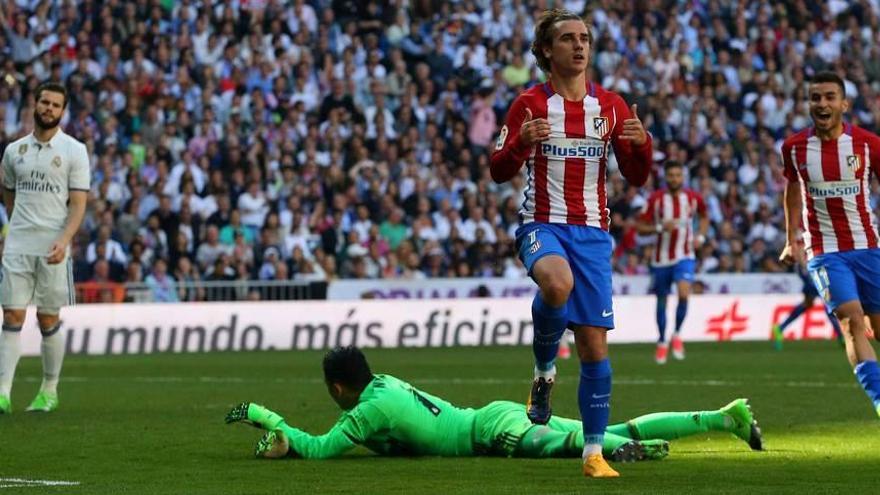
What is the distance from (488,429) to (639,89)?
22.3 metres

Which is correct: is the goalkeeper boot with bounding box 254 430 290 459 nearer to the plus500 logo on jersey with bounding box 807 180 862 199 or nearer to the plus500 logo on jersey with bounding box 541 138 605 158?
the plus500 logo on jersey with bounding box 541 138 605 158

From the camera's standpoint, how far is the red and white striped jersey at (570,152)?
8.71 meters

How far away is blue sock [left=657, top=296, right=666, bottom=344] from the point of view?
20.6 metres

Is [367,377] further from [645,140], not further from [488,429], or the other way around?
[645,140]

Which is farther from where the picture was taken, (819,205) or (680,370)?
(680,370)

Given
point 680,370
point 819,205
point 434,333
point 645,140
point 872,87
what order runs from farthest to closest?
point 872,87, point 434,333, point 680,370, point 819,205, point 645,140

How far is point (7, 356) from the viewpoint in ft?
42.4

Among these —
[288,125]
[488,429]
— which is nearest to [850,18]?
[288,125]

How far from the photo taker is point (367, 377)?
923cm

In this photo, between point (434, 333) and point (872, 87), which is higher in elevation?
→ point (872, 87)

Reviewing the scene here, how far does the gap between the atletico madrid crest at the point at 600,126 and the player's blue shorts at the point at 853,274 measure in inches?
117

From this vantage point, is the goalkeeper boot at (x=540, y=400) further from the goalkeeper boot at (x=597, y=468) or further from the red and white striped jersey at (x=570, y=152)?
the red and white striped jersey at (x=570, y=152)

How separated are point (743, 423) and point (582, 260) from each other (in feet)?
5.31

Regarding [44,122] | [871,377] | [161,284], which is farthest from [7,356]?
[161,284]
